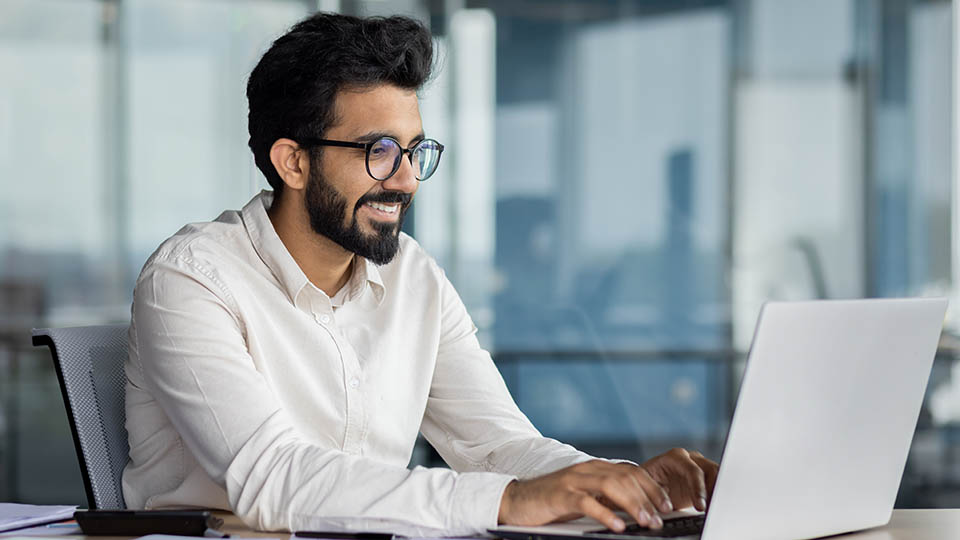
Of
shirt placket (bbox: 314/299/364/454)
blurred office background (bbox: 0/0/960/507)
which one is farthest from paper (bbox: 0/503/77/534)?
blurred office background (bbox: 0/0/960/507)

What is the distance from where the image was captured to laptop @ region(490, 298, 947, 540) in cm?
120

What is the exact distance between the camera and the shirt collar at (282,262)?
1.81 metres

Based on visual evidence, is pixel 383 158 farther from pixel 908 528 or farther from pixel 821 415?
pixel 908 528

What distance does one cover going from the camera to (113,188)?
457 cm

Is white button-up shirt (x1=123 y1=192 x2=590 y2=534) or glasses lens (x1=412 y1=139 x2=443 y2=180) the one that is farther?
glasses lens (x1=412 y1=139 x2=443 y2=180)

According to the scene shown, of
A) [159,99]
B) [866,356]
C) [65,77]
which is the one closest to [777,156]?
[159,99]

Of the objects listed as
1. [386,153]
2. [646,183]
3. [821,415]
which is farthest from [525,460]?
[646,183]

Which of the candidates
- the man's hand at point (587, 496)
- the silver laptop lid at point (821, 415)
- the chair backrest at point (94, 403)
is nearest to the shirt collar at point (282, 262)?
the chair backrest at point (94, 403)

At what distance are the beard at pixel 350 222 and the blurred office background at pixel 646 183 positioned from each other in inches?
112

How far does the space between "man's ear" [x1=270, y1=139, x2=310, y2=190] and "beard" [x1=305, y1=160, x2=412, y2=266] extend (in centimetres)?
2

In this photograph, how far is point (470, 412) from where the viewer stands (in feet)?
6.50

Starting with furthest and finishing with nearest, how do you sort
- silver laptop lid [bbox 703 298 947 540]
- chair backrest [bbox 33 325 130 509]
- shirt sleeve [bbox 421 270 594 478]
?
shirt sleeve [bbox 421 270 594 478]
chair backrest [bbox 33 325 130 509]
silver laptop lid [bbox 703 298 947 540]

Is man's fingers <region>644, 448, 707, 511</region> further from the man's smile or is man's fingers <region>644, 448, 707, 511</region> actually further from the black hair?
the black hair

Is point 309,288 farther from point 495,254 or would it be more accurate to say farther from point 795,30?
point 795,30
